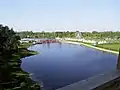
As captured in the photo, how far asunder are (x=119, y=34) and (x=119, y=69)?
118275mm

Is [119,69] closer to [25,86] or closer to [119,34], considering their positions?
[25,86]

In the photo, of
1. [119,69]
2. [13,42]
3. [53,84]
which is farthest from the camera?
[13,42]

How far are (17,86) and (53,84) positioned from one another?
523 cm

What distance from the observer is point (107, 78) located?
10.6 feet

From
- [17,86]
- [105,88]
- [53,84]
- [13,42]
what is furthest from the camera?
[13,42]

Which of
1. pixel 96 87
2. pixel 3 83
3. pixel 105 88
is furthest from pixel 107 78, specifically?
pixel 3 83

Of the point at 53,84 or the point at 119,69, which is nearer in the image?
the point at 119,69

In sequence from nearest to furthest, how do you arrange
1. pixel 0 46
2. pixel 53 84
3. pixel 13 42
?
pixel 53 84 < pixel 0 46 < pixel 13 42

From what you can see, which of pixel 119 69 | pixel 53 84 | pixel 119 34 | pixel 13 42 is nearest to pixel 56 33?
pixel 119 34

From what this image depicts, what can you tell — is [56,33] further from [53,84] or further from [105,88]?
[105,88]

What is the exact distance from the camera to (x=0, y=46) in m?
43.8

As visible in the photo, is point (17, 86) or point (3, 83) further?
point (3, 83)

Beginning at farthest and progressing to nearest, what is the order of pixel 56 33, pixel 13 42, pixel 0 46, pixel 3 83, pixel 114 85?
1. pixel 56 33
2. pixel 13 42
3. pixel 0 46
4. pixel 3 83
5. pixel 114 85

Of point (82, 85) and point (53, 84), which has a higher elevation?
point (82, 85)
